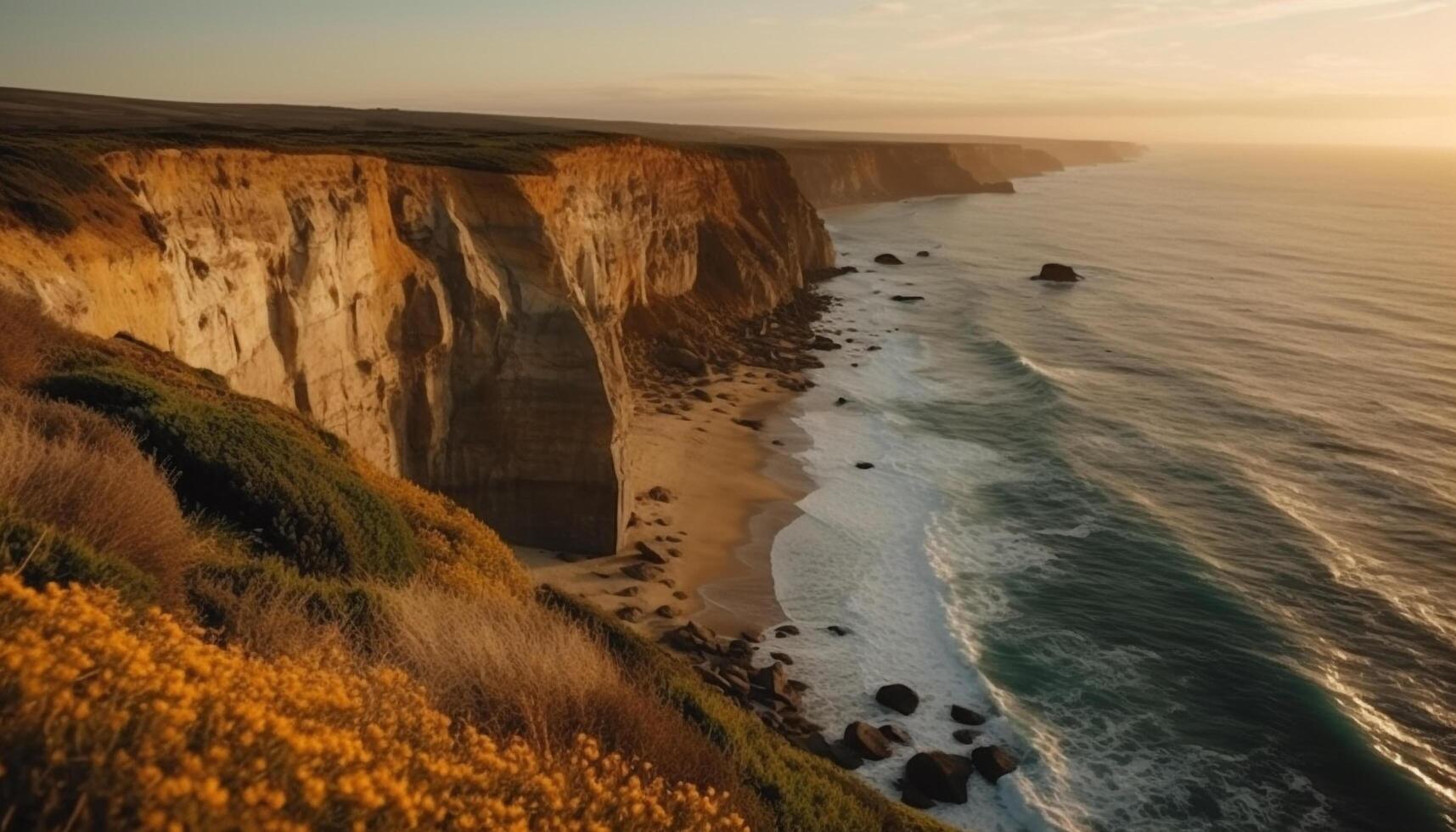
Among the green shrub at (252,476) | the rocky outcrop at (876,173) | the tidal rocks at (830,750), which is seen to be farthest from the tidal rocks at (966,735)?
the rocky outcrop at (876,173)

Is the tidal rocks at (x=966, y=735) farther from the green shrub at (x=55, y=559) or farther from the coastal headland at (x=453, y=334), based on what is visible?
the green shrub at (x=55, y=559)

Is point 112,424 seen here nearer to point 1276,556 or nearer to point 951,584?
point 951,584

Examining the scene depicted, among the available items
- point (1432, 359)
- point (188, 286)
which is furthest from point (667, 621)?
point (1432, 359)

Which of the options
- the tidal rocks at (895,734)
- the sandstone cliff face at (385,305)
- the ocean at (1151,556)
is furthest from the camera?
Result: the tidal rocks at (895,734)

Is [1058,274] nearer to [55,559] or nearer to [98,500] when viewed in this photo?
[98,500]

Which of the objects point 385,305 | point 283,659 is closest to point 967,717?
point 283,659

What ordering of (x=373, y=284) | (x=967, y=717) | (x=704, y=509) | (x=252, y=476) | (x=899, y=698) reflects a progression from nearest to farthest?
(x=252, y=476) < (x=967, y=717) < (x=899, y=698) < (x=373, y=284) < (x=704, y=509)
